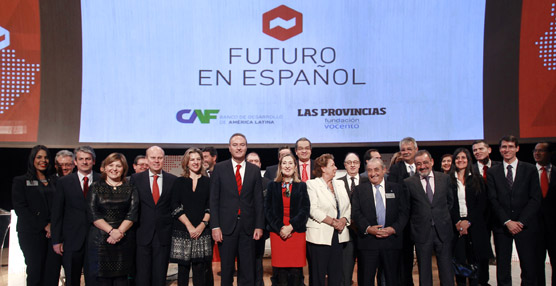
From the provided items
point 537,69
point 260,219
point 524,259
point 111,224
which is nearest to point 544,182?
point 524,259

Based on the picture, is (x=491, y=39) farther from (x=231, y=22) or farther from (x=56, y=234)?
(x=56, y=234)

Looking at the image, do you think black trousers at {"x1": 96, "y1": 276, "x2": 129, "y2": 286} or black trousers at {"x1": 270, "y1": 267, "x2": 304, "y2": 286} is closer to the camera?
black trousers at {"x1": 96, "y1": 276, "x2": 129, "y2": 286}

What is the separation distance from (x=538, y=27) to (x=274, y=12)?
3.37m

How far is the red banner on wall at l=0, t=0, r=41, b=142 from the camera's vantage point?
5754mm

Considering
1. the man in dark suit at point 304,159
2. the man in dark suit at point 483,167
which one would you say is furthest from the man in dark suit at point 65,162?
the man in dark suit at point 483,167

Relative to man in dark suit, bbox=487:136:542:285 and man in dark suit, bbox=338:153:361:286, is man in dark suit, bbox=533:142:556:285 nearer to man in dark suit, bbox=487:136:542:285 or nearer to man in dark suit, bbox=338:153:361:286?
man in dark suit, bbox=487:136:542:285

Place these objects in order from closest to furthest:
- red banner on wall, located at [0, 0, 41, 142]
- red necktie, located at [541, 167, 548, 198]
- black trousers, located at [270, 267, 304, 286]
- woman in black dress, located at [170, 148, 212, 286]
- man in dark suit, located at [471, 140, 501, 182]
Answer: woman in black dress, located at [170, 148, 212, 286]
black trousers, located at [270, 267, 304, 286]
red necktie, located at [541, 167, 548, 198]
man in dark suit, located at [471, 140, 501, 182]
red banner on wall, located at [0, 0, 41, 142]

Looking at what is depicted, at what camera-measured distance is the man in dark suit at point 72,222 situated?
138 inches

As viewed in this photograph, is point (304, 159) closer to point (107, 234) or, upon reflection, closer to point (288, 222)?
point (288, 222)

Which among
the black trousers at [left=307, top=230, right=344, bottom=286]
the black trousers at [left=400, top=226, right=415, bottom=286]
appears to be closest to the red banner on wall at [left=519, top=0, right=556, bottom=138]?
the black trousers at [left=400, top=226, right=415, bottom=286]

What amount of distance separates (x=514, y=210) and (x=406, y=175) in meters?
0.94

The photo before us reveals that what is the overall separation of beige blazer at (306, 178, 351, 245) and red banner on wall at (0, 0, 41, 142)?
161 inches

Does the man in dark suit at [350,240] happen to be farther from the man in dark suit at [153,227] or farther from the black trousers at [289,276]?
the man in dark suit at [153,227]

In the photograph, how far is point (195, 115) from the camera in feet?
19.1
